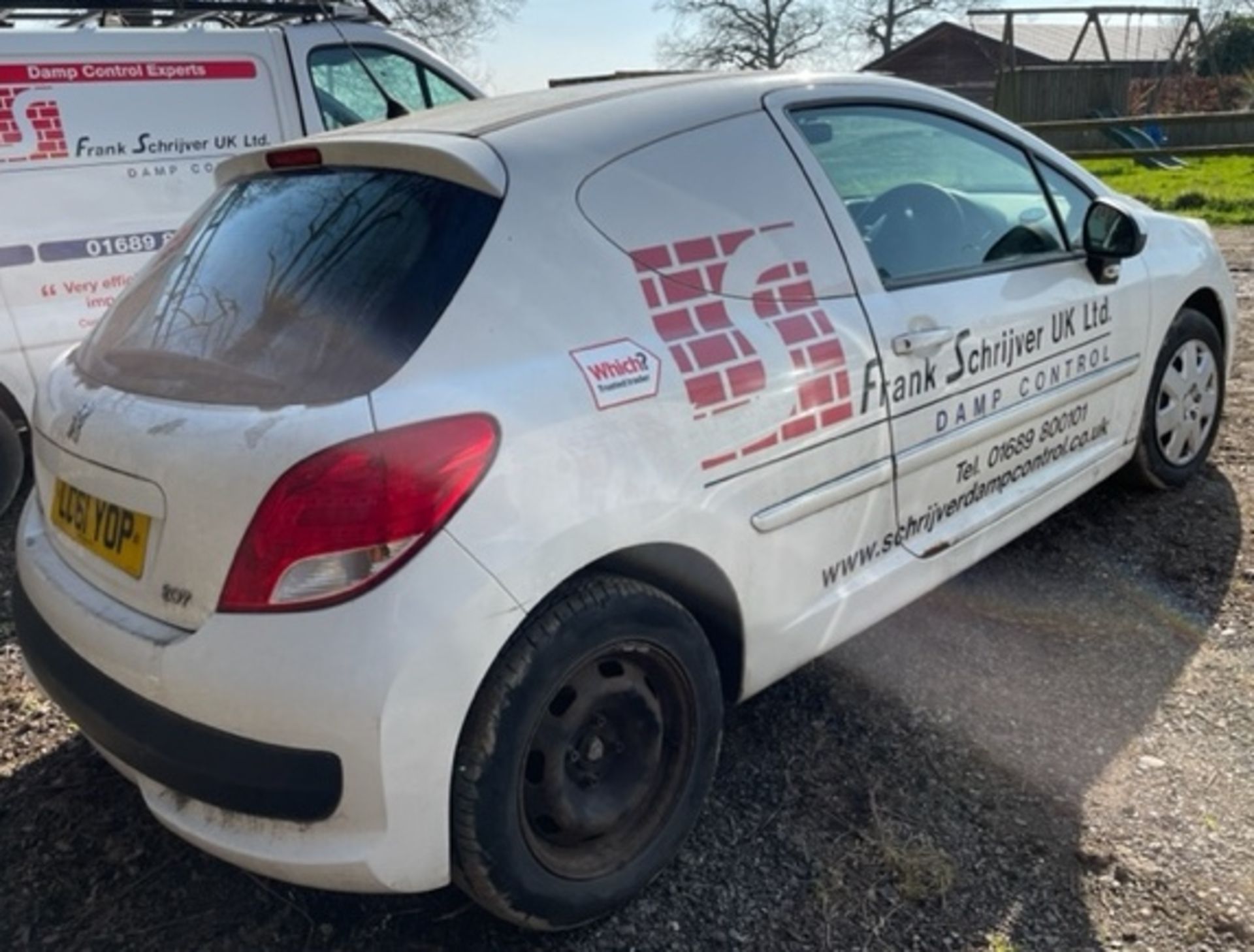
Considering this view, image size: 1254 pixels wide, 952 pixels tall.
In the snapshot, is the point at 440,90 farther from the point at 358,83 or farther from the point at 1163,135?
the point at 1163,135

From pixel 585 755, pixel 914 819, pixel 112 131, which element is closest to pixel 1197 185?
pixel 112 131

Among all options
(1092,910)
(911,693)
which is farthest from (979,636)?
(1092,910)

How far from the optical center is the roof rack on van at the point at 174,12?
15.6 feet

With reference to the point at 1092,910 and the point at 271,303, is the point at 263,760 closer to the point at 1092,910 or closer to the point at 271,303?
the point at 271,303

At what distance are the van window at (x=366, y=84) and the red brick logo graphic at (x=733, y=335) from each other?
357cm

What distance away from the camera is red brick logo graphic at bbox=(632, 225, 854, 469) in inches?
84.4

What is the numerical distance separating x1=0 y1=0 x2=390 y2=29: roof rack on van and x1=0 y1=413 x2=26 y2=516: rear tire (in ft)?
6.41

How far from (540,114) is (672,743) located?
1.49m

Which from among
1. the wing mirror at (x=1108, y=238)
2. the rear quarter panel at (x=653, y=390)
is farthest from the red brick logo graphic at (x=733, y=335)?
the wing mirror at (x=1108, y=238)

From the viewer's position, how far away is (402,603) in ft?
5.63

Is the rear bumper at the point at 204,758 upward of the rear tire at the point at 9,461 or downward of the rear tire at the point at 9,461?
upward

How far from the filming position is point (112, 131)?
4809mm

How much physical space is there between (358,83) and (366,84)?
0.16 ft

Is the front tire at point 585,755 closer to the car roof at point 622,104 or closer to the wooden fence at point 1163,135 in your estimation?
the car roof at point 622,104
